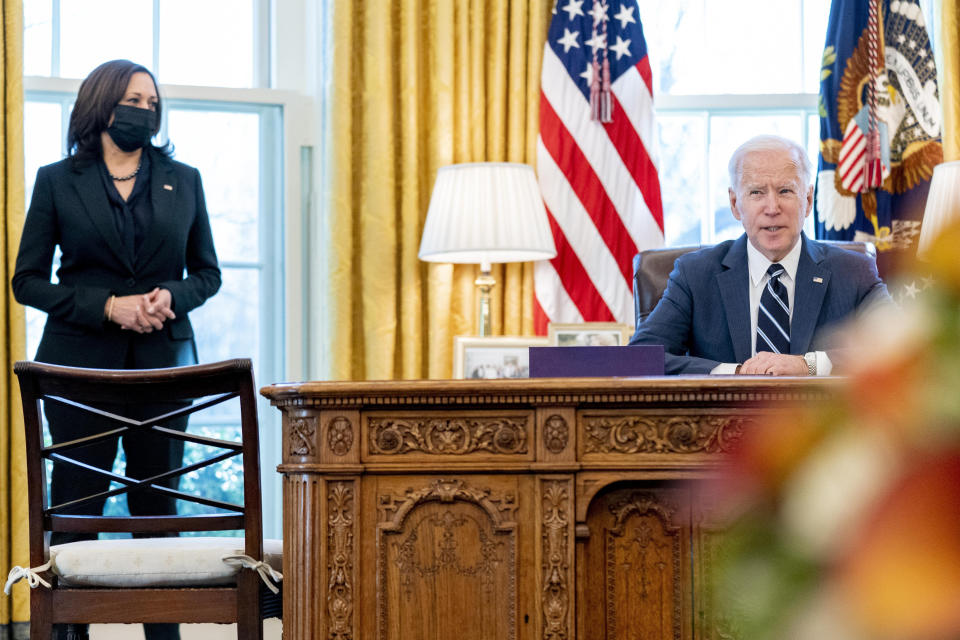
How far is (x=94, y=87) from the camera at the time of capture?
2.83m

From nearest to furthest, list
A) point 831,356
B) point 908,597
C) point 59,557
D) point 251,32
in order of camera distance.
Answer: point 908,597
point 59,557
point 831,356
point 251,32

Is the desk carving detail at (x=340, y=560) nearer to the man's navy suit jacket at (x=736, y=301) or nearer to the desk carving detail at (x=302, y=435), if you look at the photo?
the desk carving detail at (x=302, y=435)

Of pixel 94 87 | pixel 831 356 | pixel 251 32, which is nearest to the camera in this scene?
pixel 831 356

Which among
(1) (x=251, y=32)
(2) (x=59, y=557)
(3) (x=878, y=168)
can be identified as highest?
(1) (x=251, y=32)

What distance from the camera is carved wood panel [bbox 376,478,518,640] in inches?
71.7

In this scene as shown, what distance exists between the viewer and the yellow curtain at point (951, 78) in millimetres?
3928

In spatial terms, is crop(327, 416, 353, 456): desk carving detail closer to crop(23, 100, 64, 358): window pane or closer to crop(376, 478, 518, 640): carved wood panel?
crop(376, 478, 518, 640): carved wood panel

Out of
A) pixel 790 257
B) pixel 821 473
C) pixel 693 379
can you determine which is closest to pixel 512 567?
pixel 693 379

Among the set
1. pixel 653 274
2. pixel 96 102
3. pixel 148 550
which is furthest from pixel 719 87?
pixel 148 550

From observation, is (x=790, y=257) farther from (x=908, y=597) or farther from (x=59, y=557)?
(x=908, y=597)

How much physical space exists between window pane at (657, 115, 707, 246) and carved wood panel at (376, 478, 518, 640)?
103 inches

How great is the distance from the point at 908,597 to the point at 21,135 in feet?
12.5

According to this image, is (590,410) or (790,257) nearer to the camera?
(590,410)

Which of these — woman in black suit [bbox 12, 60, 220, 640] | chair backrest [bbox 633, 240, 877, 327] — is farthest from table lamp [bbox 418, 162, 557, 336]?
woman in black suit [bbox 12, 60, 220, 640]
